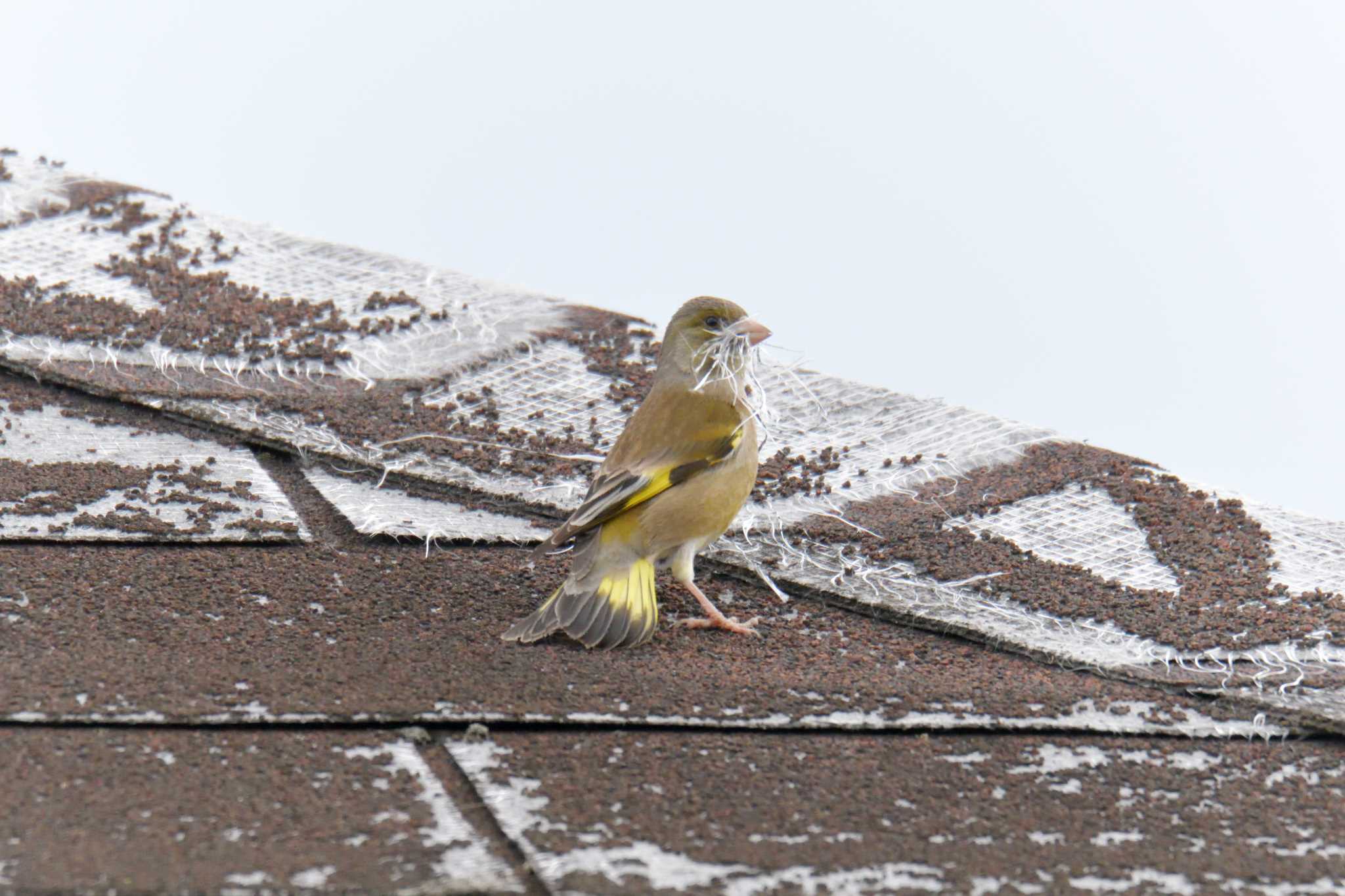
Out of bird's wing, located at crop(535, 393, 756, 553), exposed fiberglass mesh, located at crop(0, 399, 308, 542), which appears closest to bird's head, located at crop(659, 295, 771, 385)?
bird's wing, located at crop(535, 393, 756, 553)

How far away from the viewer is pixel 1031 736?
9.52ft

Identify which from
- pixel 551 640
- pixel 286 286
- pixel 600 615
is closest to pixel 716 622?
pixel 600 615

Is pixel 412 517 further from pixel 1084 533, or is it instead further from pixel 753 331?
pixel 1084 533

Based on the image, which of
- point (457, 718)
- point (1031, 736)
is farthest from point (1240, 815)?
point (457, 718)

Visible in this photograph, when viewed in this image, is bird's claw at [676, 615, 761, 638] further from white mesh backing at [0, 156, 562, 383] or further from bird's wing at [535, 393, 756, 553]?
white mesh backing at [0, 156, 562, 383]

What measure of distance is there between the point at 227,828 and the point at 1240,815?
1.61m

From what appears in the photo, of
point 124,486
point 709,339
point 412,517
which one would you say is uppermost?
point 709,339

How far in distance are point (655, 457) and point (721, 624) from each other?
0.45 metres

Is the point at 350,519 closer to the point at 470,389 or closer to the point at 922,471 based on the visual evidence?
the point at 470,389

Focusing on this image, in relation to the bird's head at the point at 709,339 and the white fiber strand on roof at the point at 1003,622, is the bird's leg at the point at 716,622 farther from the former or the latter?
the bird's head at the point at 709,339

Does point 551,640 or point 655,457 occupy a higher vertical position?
point 655,457

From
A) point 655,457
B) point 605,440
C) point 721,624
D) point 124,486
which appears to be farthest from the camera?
point 605,440

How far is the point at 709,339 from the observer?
4004 mm

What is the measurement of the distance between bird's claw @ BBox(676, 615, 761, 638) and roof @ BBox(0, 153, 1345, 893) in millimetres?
82
